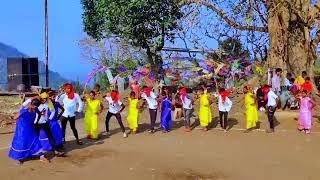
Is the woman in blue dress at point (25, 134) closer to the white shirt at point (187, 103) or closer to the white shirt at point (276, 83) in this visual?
the white shirt at point (187, 103)

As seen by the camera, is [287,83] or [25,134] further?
[287,83]

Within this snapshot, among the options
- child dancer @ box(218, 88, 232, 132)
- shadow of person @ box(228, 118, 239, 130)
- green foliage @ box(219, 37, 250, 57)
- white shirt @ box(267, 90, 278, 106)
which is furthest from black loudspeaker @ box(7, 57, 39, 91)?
white shirt @ box(267, 90, 278, 106)

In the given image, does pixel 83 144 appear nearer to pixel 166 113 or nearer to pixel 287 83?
pixel 166 113

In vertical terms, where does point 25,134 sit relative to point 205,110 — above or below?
below

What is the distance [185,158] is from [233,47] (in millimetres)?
14873

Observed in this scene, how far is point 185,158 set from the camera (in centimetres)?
1141

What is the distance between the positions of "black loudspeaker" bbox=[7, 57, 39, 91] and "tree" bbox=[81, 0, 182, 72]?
131 inches

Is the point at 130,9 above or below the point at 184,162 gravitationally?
above

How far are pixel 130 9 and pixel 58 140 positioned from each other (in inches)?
420

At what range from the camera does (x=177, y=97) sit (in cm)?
1625

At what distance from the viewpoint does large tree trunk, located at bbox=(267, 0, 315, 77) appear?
63.3 ft

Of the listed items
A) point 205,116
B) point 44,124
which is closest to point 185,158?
point 44,124

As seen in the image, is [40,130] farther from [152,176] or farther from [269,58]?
[269,58]

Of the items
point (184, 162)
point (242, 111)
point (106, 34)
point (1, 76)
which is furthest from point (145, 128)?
point (1, 76)
